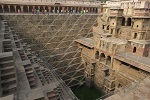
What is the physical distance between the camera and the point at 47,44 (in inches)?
771

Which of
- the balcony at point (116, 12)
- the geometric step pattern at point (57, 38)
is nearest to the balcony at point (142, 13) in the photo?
Result: the balcony at point (116, 12)

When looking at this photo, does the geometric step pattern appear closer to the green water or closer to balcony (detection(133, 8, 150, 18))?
the green water

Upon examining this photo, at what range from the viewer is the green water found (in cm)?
1725

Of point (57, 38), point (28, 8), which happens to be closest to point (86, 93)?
point (57, 38)

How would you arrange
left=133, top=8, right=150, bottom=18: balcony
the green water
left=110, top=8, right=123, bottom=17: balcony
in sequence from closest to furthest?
the green water, left=133, top=8, right=150, bottom=18: balcony, left=110, top=8, right=123, bottom=17: balcony

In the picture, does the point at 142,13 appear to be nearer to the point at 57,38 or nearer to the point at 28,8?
the point at 57,38

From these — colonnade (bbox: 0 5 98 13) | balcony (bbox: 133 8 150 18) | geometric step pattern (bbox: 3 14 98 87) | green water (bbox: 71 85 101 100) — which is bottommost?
green water (bbox: 71 85 101 100)

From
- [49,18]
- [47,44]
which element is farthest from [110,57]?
[49,18]

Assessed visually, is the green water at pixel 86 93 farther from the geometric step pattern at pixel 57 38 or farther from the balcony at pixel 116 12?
the balcony at pixel 116 12

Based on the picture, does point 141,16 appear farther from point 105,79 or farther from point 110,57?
point 105,79

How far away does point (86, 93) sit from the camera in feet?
60.3

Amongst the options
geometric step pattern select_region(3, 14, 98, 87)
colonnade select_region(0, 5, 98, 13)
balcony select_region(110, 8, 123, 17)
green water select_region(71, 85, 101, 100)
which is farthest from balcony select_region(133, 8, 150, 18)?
colonnade select_region(0, 5, 98, 13)

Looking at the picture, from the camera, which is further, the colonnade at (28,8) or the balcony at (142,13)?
the colonnade at (28,8)

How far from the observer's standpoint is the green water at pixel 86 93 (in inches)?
679
